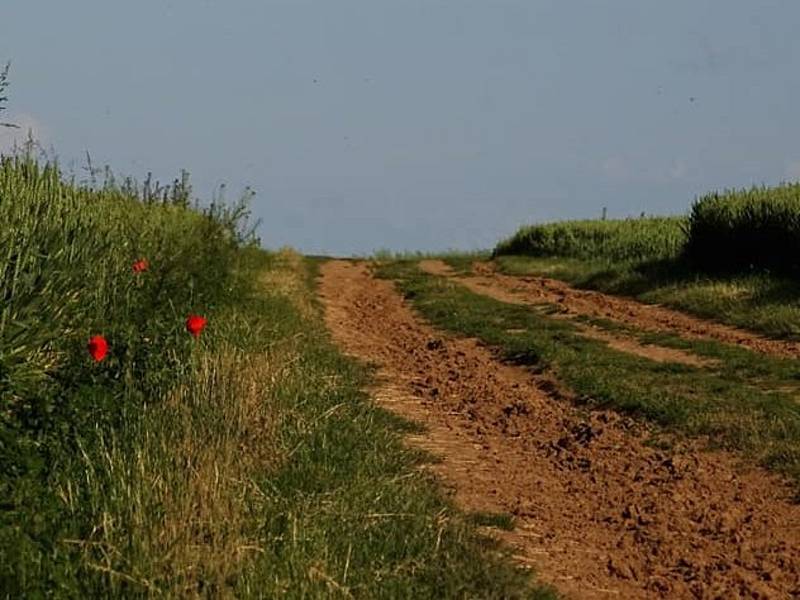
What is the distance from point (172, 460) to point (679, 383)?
721 cm

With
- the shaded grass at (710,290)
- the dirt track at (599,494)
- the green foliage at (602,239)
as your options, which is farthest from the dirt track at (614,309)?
the green foliage at (602,239)

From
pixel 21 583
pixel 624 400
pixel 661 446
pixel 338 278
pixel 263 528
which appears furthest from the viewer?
pixel 338 278

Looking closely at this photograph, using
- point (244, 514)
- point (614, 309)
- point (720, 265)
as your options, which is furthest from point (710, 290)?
point (244, 514)

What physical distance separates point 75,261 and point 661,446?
486 cm

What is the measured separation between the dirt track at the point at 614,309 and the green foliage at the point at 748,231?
2.80m

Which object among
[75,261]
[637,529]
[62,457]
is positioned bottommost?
[637,529]

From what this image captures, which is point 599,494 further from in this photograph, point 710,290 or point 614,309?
point 710,290

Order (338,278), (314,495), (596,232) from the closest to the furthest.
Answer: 1. (314,495)
2. (338,278)
3. (596,232)

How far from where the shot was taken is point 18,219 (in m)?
10.1

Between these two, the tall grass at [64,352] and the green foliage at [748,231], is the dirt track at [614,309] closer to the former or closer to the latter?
the green foliage at [748,231]

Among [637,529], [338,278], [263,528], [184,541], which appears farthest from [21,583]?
[338,278]

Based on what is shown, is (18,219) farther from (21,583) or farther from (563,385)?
(563,385)

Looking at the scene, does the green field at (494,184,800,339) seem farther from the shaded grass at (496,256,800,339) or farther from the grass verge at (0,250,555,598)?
the grass verge at (0,250,555,598)

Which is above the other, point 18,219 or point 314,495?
point 18,219
